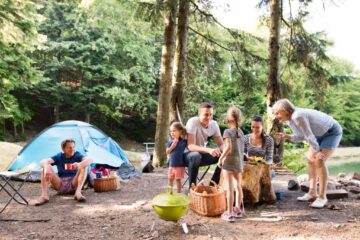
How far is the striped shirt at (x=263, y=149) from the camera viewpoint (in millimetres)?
4180

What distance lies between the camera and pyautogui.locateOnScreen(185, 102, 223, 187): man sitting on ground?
4164mm

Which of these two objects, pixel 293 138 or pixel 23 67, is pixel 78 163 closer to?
pixel 293 138

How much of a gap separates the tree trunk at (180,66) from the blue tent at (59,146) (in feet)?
5.53

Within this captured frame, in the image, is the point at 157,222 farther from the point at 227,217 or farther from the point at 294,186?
the point at 294,186

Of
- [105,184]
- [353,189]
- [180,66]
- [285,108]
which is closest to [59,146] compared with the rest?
[105,184]

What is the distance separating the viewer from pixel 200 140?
4.36 metres

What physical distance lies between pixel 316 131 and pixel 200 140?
4.37 ft

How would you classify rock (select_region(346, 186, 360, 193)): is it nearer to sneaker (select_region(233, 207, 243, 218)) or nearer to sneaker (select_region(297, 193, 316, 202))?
sneaker (select_region(297, 193, 316, 202))

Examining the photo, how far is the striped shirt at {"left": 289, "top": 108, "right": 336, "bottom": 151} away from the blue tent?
375 centimetres

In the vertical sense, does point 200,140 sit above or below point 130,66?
below

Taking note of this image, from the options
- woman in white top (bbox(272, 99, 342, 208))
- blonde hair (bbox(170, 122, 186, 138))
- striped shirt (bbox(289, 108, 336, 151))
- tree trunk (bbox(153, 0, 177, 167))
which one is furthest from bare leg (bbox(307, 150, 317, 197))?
Answer: tree trunk (bbox(153, 0, 177, 167))

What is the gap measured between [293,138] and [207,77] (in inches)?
216

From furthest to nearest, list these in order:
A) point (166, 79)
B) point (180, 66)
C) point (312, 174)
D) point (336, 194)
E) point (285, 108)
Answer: point (166, 79)
point (180, 66)
point (336, 194)
point (312, 174)
point (285, 108)

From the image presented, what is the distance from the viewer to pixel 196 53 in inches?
365
